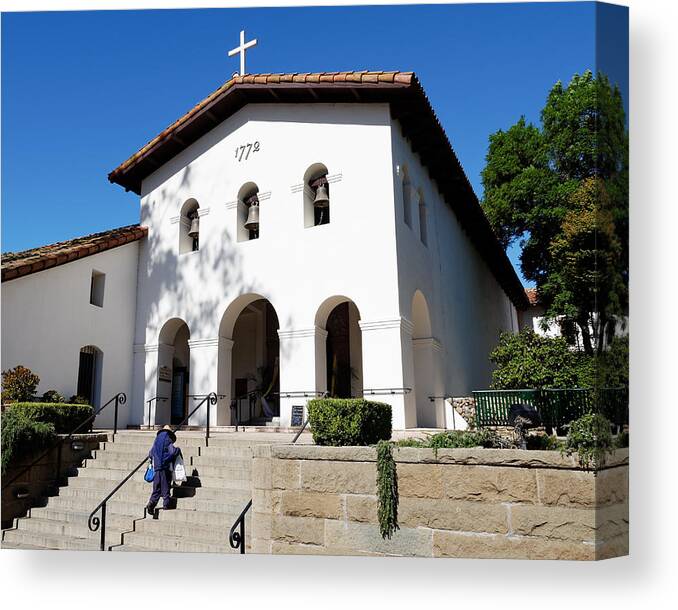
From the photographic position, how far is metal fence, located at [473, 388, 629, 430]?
6.86m

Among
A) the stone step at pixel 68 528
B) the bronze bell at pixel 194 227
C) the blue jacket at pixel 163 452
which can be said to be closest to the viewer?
the stone step at pixel 68 528

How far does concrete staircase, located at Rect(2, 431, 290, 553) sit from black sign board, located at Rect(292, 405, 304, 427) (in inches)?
57.4

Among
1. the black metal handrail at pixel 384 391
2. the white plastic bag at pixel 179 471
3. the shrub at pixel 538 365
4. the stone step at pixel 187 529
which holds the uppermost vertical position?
the shrub at pixel 538 365

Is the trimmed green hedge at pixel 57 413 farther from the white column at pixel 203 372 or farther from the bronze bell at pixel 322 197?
the bronze bell at pixel 322 197

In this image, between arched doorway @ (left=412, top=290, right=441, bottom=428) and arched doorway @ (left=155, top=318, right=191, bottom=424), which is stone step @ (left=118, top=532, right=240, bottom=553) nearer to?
arched doorway @ (left=155, top=318, right=191, bottom=424)

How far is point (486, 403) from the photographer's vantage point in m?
11.7

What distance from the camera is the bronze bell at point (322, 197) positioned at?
1272cm

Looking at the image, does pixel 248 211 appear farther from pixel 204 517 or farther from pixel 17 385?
pixel 204 517

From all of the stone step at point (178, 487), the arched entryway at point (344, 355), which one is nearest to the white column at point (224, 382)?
the arched entryway at point (344, 355)

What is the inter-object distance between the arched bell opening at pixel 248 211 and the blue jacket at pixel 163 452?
5.75m

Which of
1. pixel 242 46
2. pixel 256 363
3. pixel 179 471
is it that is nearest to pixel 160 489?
pixel 179 471

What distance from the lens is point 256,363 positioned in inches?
664

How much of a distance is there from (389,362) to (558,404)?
117 inches

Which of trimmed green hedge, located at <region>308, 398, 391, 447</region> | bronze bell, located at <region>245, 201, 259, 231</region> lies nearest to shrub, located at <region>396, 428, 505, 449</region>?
trimmed green hedge, located at <region>308, 398, 391, 447</region>
